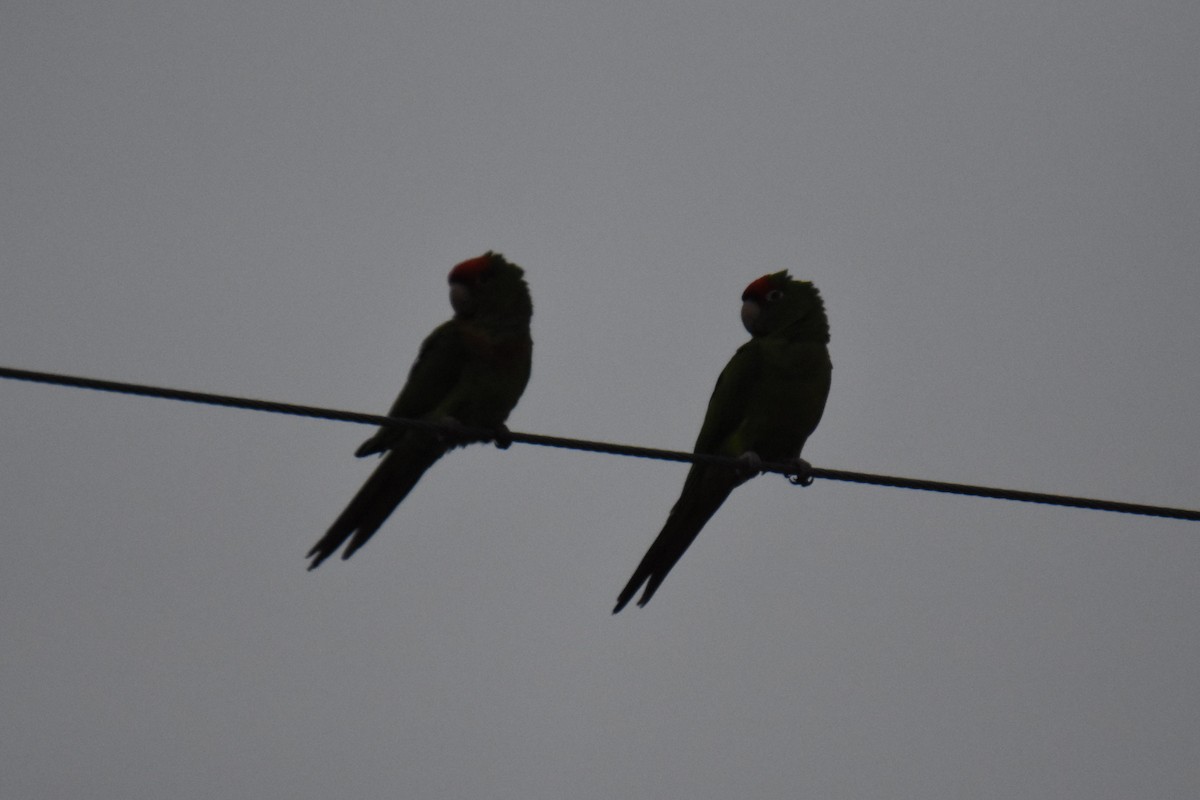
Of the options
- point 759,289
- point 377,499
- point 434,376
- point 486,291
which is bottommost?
point 377,499

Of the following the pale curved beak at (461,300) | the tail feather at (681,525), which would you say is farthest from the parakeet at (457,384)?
the tail feather at (681,525)

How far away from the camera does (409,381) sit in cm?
614

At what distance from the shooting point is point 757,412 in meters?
6.22

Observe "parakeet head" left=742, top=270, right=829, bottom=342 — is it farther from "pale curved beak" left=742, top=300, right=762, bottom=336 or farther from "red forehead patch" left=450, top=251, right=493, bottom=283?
"red forehead patch" left=450, top=251, right=493, bottom=283

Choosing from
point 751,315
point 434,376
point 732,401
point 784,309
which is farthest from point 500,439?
point 784,309

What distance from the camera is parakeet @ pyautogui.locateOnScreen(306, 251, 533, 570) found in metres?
5.76

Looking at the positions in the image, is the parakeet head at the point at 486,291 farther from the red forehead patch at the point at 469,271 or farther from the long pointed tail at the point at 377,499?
the long pointed tail at the point at 377,499

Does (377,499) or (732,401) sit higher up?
(732,401)

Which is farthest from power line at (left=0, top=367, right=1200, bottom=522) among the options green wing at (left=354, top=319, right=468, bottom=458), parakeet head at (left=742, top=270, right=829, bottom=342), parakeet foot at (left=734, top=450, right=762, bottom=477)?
parakeet head at (left=742, top=270, right=829, bottom=342)

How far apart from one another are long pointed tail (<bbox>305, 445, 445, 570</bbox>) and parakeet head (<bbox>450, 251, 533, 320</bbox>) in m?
0.76

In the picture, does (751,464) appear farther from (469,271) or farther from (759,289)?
(469,271)

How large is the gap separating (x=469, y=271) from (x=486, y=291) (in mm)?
128

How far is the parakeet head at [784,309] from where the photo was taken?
652 centimetres

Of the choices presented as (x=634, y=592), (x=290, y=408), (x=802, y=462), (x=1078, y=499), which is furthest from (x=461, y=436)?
(x=1078, y=499)
